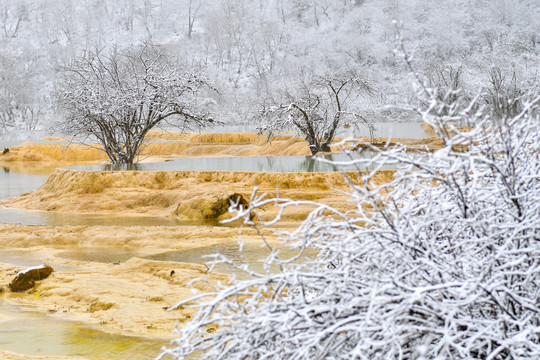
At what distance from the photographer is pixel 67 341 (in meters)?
6.49

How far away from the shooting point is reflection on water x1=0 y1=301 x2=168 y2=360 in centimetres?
612

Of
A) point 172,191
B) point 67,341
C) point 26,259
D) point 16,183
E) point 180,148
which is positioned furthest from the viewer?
point 180,148

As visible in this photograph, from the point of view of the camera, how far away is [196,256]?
10984 mm

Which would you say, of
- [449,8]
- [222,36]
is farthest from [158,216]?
[449,8]

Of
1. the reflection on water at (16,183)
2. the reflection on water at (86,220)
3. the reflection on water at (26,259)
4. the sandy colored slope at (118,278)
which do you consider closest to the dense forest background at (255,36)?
the reflection on water at (16,183)

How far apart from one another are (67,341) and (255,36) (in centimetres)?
10977

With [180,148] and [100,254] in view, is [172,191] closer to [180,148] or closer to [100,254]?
[100,254]

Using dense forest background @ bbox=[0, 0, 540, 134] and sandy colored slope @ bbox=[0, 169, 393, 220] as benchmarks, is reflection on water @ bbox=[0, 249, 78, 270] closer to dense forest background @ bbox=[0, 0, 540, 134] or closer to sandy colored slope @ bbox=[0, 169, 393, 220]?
sandy colored slope @ bbox=[0, 169, 393, 220]

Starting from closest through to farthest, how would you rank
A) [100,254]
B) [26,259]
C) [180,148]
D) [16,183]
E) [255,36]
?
[26,259], [100,254], [16,183], [180,148], [255,36]

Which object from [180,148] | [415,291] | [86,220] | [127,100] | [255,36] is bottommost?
[180,148]

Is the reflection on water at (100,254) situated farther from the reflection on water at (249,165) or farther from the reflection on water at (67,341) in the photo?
the reflection on water at (249,165)

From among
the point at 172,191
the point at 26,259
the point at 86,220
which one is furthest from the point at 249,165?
Result: the point at 26,259

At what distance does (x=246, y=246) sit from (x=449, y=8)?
12074 cm

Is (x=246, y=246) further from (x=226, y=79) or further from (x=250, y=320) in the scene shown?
(x=226, y=79)
